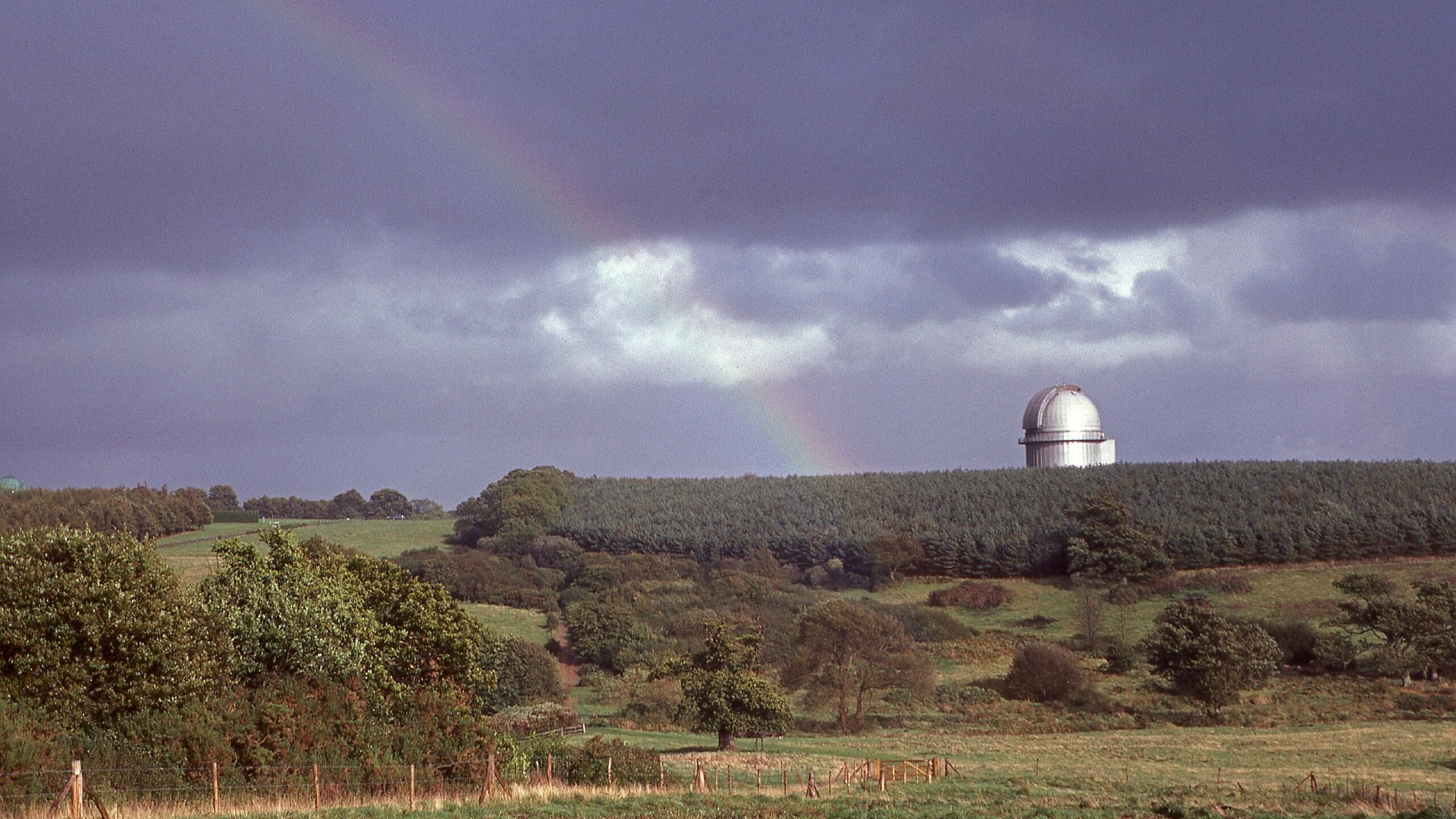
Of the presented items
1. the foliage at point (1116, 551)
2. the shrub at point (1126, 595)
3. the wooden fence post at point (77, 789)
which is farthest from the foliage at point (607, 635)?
the wooden fence post at point (77, 789)

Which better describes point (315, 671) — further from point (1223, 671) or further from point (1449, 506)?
point (1449, 506)

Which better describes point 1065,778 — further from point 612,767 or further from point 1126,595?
point 1126,595

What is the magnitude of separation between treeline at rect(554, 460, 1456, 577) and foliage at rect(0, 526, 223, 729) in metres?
98.2

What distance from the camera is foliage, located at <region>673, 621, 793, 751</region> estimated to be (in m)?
50.9

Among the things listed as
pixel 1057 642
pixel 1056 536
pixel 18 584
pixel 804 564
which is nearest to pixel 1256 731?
pixel 1057 642

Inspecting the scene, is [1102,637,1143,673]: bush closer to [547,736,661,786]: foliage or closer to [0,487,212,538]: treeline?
[547,736,661,786]: foliage

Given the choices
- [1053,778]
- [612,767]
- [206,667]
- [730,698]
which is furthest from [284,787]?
[730,698]

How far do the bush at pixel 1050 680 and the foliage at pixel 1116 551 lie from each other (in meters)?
44.0

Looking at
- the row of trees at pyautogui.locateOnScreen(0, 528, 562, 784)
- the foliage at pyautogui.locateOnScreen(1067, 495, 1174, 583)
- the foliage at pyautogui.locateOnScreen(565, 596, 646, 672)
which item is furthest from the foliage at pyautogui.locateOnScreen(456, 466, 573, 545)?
the row of trees at pyautogui.locateOnScreen(0, 528, 562, 784)

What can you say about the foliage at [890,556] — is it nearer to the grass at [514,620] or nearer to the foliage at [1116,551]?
the foliage at [1116,551]

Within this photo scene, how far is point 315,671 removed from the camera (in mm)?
32688

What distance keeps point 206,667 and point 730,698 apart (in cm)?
2643

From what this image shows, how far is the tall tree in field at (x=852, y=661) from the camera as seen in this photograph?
66.6m

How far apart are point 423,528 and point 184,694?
12670 cm
